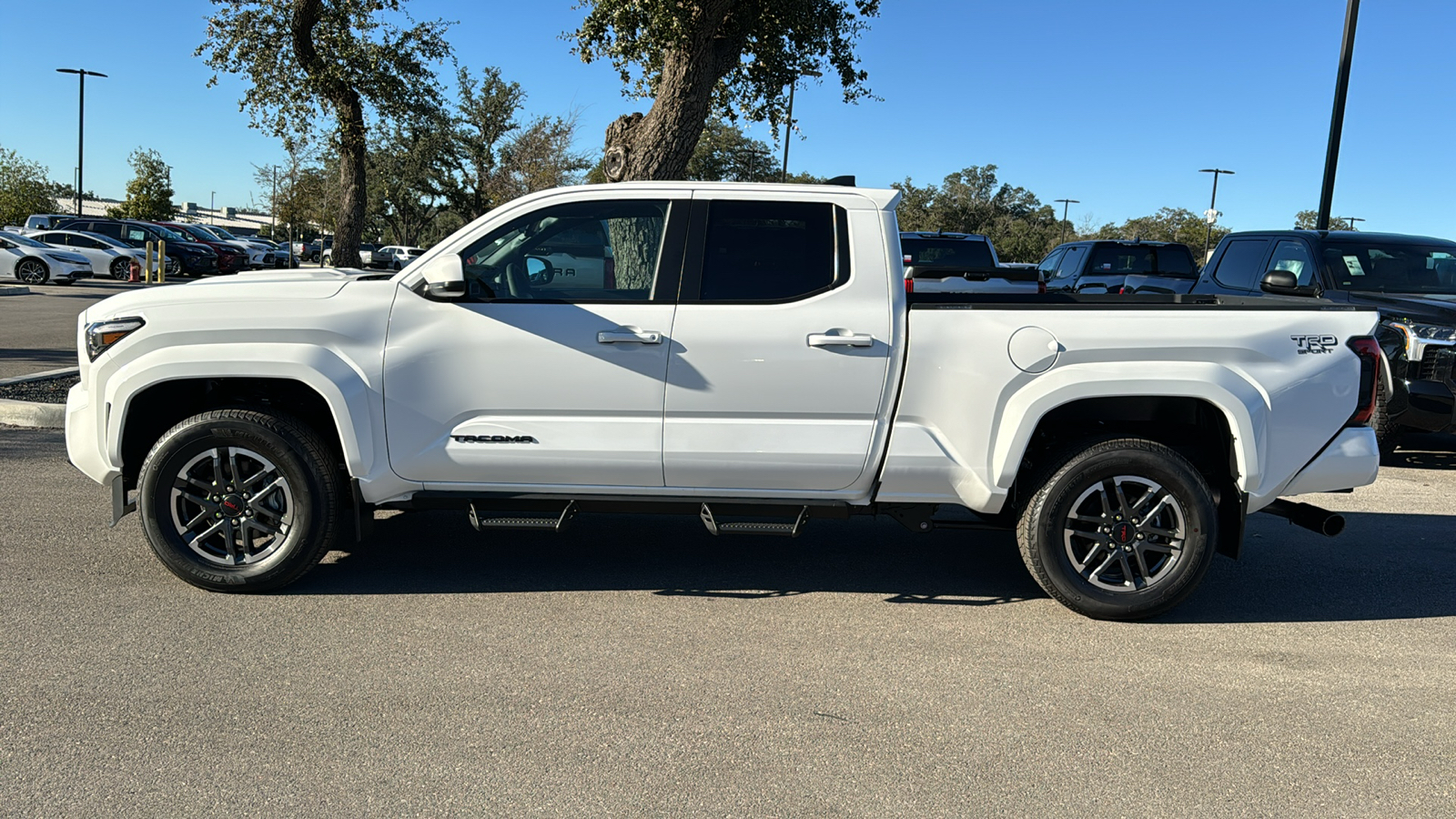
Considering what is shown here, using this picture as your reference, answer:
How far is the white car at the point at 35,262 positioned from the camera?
25.9 metres

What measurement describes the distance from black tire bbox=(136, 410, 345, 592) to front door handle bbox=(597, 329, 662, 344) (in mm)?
1422

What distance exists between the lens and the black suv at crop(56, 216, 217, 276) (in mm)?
33062

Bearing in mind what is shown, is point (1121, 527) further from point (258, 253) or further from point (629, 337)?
point (258, 253)

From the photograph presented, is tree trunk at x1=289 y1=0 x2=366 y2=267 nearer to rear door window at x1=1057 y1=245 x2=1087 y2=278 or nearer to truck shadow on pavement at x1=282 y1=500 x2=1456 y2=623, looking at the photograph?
rear door window at x1=1057 y1=245 x2=1087 y2=278

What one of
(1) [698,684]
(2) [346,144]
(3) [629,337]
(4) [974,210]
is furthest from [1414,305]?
(4) [974,210]

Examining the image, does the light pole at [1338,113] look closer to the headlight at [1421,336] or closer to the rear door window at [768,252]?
the headlight at [1421,336]

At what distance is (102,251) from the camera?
2823 centimetres

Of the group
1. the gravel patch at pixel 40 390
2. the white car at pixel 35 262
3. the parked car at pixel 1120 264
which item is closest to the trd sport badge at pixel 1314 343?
the gravel patch at pixel 40 390

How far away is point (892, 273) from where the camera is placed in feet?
16.1

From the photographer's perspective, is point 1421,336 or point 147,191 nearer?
point 1421,336

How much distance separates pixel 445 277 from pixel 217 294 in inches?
42.3

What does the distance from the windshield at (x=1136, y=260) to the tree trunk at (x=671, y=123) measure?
6.42 meters

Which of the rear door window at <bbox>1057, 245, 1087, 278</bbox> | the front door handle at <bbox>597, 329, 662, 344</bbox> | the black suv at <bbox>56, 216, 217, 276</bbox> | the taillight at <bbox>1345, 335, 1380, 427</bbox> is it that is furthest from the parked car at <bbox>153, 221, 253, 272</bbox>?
the taillight at <bbox>1345, 335, 1380, 427</bbox>

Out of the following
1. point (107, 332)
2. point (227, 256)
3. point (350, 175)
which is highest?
point (350, 175)
